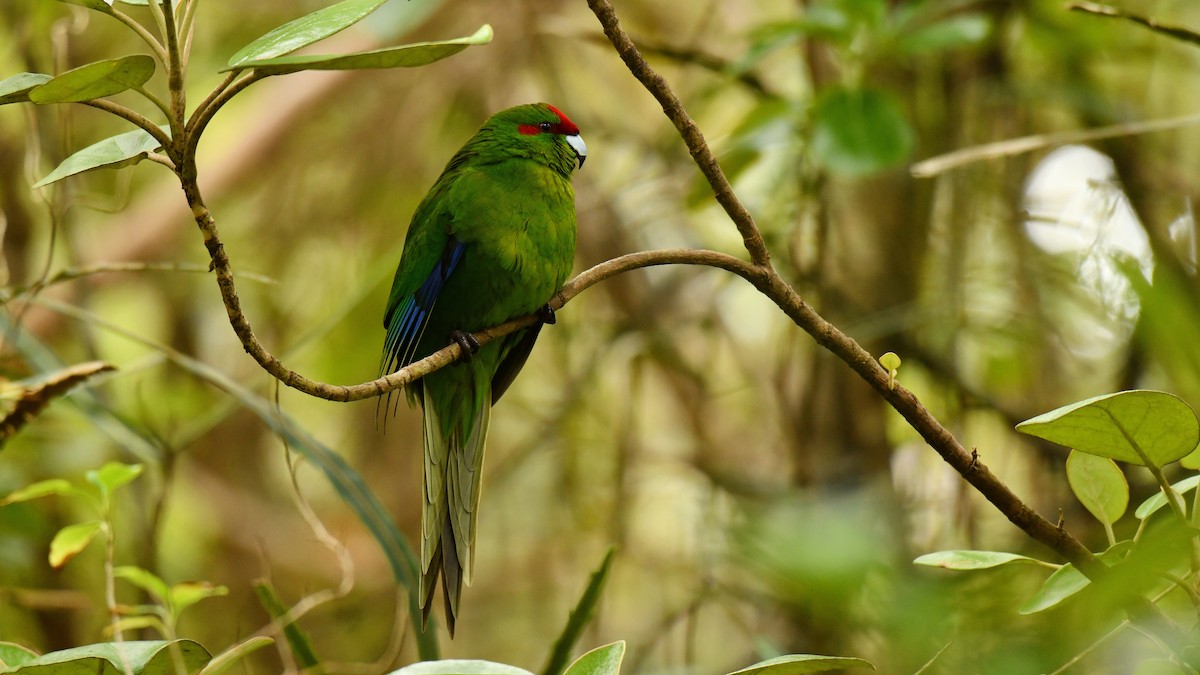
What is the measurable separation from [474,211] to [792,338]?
3.44 ft

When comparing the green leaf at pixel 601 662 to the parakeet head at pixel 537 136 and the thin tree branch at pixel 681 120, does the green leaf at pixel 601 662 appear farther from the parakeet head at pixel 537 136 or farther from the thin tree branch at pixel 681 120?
the parakeet head at pixel 537 136

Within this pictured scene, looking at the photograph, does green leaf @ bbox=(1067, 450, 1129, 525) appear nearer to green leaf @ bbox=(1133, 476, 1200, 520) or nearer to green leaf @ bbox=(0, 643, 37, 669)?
green leaf @ bbox=(1133, 476, 1200, 520)

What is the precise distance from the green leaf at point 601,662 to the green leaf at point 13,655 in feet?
2.26

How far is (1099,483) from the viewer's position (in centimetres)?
118

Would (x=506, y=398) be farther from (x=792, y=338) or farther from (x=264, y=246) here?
(x=792, y=338)

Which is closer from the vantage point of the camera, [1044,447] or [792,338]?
[1044,447]

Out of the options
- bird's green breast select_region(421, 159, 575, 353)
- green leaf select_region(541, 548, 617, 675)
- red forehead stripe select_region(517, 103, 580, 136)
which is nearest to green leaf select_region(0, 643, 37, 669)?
green leaf select_region(541, 548, 617, 675)

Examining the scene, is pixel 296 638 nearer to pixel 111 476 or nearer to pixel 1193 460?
pixel 111 476

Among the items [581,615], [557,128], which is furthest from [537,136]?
[581,615]

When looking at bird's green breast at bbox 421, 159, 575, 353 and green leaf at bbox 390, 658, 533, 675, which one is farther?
bird's green breast at bbox 421, 159, 575, 353

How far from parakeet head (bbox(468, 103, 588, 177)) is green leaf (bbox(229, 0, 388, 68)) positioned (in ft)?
4.61

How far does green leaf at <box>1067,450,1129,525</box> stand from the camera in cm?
117

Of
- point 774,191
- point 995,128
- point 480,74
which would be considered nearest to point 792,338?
point 774,191

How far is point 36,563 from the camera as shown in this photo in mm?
2752
